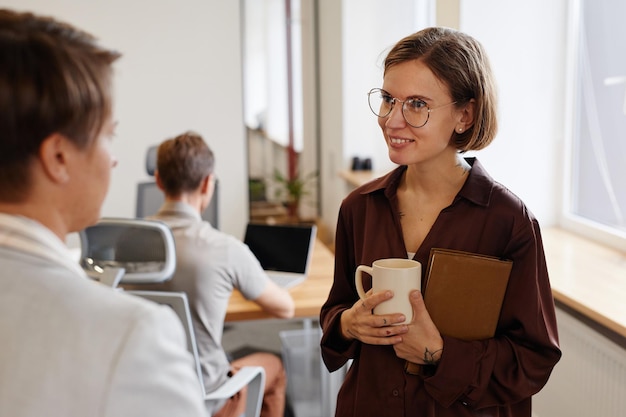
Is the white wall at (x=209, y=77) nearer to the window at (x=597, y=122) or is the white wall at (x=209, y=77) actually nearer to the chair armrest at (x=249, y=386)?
the window at (x=597, y=122)

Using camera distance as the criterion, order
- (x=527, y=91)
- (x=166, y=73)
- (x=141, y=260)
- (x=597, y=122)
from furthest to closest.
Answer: (x=166, y=73)
(x=527, y=91)
(x=597, y=122)
(x=141, y=260)

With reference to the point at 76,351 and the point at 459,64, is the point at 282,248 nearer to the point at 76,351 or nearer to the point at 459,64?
the point at 459,64

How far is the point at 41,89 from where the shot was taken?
71cm

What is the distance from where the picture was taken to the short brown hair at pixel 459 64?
131cm

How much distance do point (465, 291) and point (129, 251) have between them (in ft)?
4.02

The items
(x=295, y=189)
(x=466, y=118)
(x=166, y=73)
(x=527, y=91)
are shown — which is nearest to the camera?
(x=466, y=118)

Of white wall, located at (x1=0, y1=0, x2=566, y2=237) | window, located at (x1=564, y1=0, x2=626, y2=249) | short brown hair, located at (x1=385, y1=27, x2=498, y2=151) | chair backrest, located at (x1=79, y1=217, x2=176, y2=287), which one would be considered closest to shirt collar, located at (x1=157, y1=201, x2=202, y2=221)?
chair backrest, located at (x1=79, y1=217, x2=176, y2=287)

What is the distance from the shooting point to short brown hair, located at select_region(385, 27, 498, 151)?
131cm

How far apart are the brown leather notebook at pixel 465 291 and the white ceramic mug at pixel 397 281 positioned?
0.04 m

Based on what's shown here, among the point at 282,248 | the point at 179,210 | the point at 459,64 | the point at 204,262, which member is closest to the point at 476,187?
the point at 459,64

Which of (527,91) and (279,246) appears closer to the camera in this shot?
(527,91)

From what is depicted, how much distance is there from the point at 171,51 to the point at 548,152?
2690 millimetres

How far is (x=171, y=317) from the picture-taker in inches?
29.9

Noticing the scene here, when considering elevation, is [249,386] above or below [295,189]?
below
